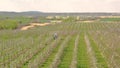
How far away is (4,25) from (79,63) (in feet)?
218

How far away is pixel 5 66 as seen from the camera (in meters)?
21.0

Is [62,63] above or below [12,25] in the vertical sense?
above

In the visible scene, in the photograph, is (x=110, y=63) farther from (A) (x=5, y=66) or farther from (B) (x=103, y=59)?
(A) (x=5, y=66)

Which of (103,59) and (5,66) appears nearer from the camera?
(5,66)

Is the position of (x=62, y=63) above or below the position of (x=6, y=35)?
above

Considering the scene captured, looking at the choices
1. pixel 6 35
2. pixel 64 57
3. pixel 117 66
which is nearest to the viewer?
pixel 117 66

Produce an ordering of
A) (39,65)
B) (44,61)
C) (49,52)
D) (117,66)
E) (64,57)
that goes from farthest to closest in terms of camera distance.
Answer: (49,52)
(64,57)
(44,61)
(39,65)
(117,66)

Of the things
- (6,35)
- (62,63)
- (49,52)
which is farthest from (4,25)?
(62,63)

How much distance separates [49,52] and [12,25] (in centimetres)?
5915

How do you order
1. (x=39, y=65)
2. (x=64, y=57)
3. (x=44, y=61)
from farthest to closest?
1. (x=64, y=57)
2. (x=44, y=61)
3. (x=39, y=65)

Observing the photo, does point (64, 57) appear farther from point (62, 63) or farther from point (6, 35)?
point (6, 35)

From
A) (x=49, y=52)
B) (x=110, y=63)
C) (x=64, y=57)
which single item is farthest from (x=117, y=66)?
(x=49, y=52)

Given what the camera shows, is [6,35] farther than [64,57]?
Yes

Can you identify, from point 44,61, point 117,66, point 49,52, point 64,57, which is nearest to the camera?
point 117,66
